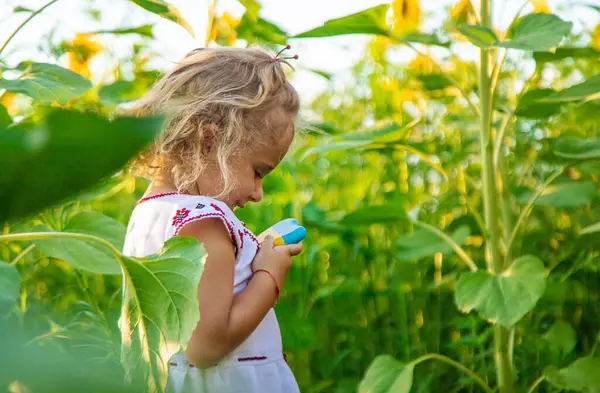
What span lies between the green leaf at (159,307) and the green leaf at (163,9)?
1.95 feet

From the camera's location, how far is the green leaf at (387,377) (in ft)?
4.48

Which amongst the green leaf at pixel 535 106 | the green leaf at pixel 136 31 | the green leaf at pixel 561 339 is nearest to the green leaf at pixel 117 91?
the green leaf at pixel 136 31

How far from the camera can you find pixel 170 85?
3.84ft

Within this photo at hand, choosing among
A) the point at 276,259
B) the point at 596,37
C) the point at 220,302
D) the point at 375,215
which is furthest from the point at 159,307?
the point at 596,37

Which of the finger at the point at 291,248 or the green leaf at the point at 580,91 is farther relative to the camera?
the green leaf at the point at 580,91

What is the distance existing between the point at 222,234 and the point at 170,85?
255 millimetres

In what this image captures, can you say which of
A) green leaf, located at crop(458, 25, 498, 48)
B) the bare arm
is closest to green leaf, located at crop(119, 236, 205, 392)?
the bare arm

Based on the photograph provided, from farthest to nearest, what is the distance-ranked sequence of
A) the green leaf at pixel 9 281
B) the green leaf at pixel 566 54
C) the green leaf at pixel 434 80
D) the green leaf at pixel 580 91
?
the green leaf at pixel 434 80
the green leaf at pixel 566 54
the green leaf at pixel 580 91
the green leaf at pixel 9 281

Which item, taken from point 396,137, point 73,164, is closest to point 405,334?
point 396,137

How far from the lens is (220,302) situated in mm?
983

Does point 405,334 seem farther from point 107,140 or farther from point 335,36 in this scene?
point 107,140

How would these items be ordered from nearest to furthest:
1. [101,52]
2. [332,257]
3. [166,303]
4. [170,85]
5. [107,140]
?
[107,140], [166,303], [170,85], [101,52], [332,257]

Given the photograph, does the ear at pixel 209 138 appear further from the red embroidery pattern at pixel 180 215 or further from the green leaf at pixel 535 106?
the green leaf at pixel 535 106

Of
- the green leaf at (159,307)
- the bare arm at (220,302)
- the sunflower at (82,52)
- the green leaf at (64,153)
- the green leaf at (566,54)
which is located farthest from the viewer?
the sunflower at (82,52)
